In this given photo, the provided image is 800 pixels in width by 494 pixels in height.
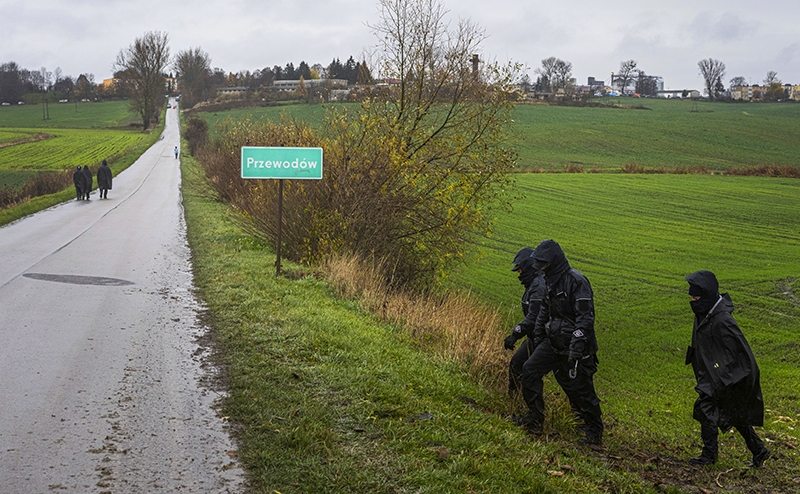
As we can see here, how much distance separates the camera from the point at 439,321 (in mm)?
11062

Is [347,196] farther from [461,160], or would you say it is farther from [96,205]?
[96,205]

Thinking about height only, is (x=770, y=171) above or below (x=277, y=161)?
below

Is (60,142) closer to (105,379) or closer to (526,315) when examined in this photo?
(105,379)

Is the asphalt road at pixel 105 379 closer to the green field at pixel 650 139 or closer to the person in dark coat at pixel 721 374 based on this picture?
the person in dark coat at pixel 721 374

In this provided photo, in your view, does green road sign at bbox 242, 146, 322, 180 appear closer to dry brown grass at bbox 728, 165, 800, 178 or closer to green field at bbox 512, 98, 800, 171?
green field at bbox 512, 98, 800, 171

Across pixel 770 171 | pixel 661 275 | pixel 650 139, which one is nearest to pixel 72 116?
pixel 650 139

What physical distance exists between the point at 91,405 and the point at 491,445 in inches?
145

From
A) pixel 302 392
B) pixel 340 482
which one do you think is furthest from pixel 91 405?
A: pixel 340 482

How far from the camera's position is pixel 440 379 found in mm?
7984

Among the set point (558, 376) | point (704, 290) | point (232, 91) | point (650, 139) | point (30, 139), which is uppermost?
point (232, 91)

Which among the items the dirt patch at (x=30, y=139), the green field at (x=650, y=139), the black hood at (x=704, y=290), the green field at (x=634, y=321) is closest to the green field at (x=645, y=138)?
the green field at (x=650, y=139)

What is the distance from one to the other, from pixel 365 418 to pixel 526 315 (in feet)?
7.56

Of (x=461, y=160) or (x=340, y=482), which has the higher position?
(x=461, y=160)

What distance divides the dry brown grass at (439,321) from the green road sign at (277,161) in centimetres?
202
